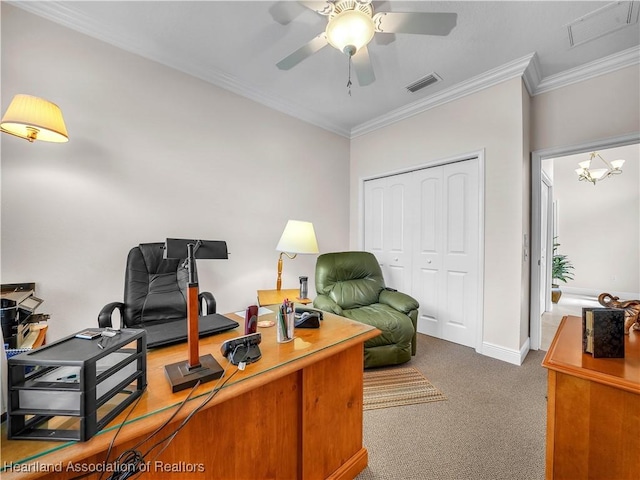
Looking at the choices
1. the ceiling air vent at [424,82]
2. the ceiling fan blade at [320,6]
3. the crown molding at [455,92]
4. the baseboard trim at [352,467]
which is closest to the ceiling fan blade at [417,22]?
the ceiling fan blade at [320,6]

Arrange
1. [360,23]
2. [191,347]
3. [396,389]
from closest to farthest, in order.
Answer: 1. [191,347]
2. [360,23]
3. [396,389]

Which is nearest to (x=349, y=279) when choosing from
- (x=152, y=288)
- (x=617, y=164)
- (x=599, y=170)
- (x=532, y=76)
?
(x=152, y=288)

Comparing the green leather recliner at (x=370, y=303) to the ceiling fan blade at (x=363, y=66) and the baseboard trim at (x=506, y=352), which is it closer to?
the baseboard trim at (x=506, y=352)

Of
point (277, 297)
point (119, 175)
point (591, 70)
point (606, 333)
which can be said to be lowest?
point (277, 297)

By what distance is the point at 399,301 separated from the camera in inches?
107

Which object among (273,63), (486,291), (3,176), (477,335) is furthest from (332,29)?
(477,335)

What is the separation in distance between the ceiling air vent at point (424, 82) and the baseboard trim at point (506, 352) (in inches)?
111

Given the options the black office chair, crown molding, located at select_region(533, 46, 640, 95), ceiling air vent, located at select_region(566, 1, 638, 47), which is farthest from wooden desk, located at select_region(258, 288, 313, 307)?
crown molding, located at select_region(533, 46, 640, 95)

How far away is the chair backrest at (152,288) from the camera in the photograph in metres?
1.89

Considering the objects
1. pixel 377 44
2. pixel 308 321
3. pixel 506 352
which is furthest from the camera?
pixel 506 352

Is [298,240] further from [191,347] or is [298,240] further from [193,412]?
[193,412]

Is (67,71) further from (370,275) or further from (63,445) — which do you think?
(370,275)

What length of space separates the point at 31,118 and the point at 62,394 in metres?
1.71

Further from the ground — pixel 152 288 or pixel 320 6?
pixel 320 6
